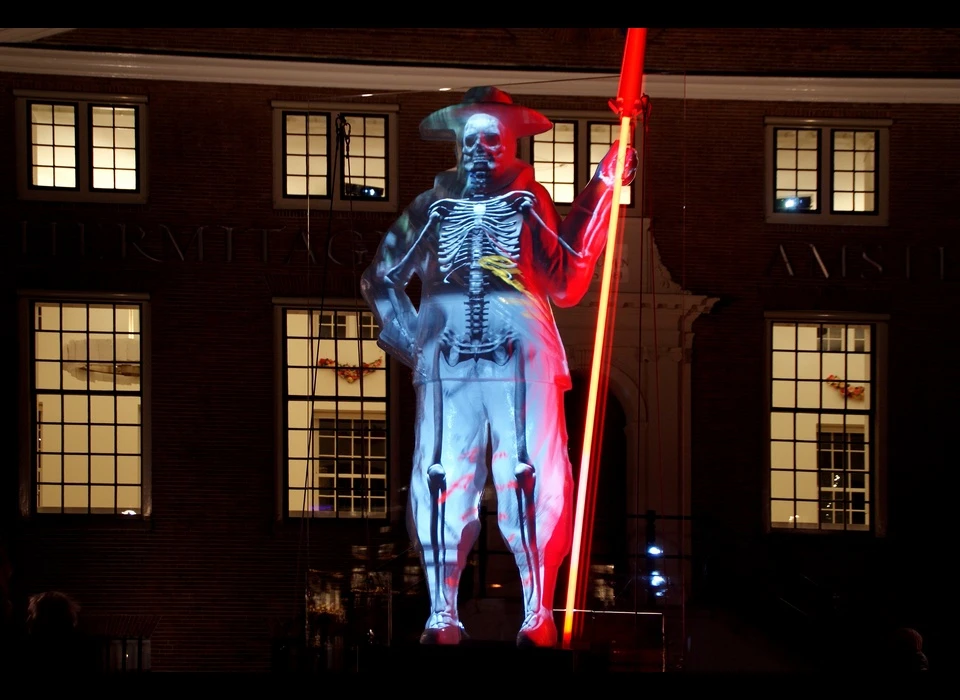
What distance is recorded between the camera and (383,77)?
27.9ft

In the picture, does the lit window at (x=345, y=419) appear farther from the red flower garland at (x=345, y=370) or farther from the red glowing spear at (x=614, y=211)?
the red glowing spear at (x=614, y=211)

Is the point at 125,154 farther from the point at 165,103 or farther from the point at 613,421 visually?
the point at 613,421

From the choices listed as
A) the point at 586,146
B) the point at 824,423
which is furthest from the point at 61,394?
the point at 824,423

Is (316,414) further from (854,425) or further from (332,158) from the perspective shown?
(854,425)

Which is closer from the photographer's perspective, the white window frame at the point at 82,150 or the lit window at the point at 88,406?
the lit window at the point at 88,406

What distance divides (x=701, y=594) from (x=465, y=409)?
1942 millimetres

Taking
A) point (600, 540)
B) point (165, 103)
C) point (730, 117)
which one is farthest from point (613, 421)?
point (165, 103)

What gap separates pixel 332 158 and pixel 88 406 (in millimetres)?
1773

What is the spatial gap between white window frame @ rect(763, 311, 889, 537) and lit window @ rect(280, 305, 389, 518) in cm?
191

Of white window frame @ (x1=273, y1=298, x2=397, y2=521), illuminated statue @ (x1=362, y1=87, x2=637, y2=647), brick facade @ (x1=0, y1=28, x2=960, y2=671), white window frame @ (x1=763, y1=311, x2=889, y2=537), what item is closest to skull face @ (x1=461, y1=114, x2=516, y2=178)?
illuminated statue @ (x1=362, y1=87, x2=637, y2=647)

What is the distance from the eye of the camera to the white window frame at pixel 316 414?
725 centimetres

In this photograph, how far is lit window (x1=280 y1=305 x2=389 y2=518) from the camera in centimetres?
724

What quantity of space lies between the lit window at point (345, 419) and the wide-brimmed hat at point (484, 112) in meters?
1.94

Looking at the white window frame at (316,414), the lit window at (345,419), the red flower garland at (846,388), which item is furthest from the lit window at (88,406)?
the red flower garland at (846,388)
